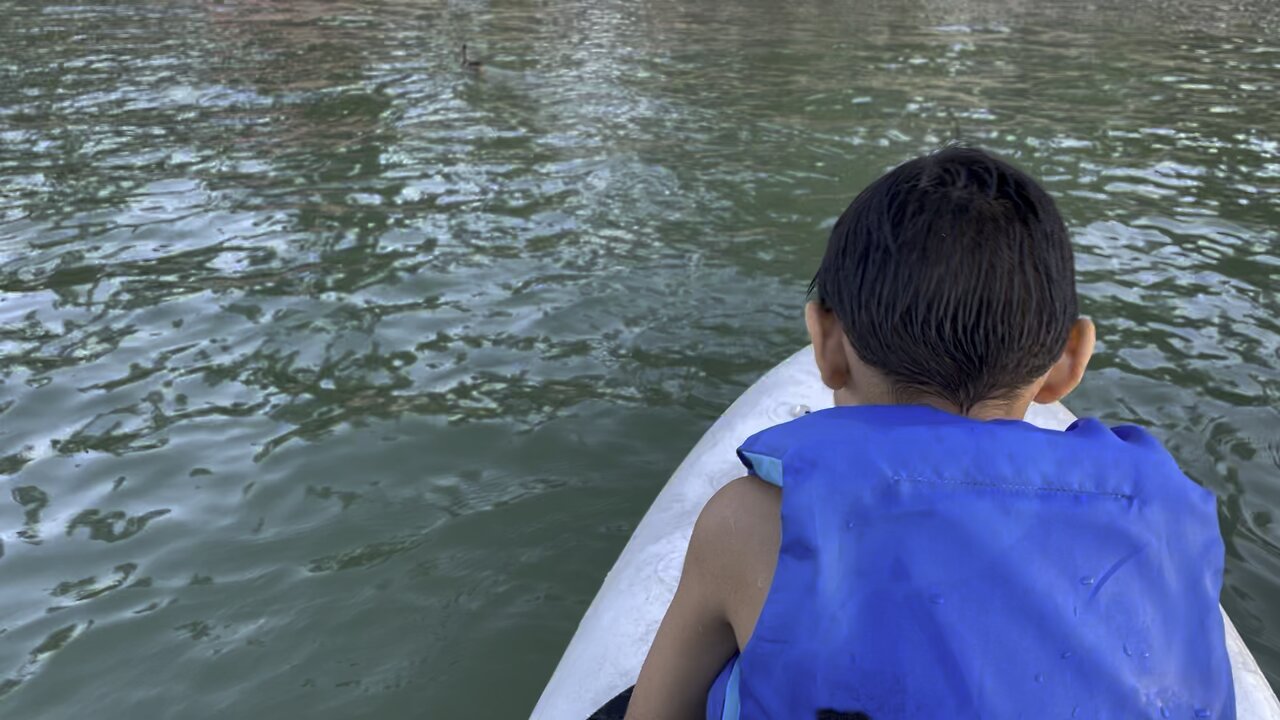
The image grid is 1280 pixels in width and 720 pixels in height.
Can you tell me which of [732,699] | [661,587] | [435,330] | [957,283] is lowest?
[435,330]

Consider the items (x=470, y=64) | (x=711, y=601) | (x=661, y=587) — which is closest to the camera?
(x=711, y=601)

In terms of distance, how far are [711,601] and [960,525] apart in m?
0.38

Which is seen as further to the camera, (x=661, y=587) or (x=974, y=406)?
(x=661, y=587)

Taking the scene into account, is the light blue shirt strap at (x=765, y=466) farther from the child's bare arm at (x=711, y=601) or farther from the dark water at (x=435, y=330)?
the dark water at (x=435, y=330)

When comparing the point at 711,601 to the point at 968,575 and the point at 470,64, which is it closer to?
the point at 968,575

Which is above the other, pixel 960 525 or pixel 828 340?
pixel 828 340

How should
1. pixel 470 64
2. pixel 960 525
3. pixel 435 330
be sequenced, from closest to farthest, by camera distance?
1. pixel 960 525
2. pixel 435 330
3. pixel 470 64

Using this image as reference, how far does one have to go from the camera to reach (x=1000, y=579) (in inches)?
49.6

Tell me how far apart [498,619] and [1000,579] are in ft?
8.00

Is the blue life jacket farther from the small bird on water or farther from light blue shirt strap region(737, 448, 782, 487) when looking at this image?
the small bird on water

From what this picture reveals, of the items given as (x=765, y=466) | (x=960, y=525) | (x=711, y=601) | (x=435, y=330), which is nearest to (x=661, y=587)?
(x=711, y=601)

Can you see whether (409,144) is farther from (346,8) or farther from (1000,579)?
(346,8)

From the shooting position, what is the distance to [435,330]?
5.49m

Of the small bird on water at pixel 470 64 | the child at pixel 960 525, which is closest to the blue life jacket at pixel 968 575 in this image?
the child at pixel 960 525
